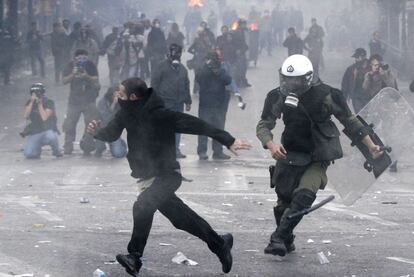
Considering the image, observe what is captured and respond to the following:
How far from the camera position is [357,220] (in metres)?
12.4

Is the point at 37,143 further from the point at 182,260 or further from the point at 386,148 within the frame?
the point at 386,148

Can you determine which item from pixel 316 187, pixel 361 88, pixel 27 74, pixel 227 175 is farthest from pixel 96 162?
pixel 27 74

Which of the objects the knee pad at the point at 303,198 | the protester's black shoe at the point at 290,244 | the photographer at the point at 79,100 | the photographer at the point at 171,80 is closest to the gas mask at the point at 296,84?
the knee pad at the point at 303,198

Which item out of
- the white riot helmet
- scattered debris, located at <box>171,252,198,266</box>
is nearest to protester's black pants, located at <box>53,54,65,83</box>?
scattered debris, located at <box>171,252,198,266</box>

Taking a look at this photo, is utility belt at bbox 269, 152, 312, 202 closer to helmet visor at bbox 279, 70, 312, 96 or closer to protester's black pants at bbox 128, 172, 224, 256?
helmet visor at bbox 279, 70, 312, 96

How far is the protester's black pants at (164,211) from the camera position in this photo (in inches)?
354

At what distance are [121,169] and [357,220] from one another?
226 inches

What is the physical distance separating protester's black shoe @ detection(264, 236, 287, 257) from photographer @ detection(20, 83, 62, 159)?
9.48 metres

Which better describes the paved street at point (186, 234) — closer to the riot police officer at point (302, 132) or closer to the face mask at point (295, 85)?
the riot police officer at point (302, 132)

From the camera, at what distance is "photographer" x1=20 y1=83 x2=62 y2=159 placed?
60.9 ft

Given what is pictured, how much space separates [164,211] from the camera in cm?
919

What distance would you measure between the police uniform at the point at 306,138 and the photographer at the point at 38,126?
30.4 ft

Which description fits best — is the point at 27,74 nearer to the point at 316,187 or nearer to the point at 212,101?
the point at 212,101

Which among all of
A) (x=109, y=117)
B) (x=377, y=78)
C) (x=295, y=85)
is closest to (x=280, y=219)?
(x=295, y=85)
